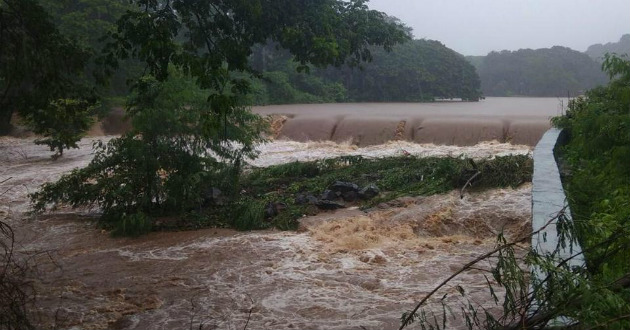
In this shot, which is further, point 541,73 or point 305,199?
point 541,73

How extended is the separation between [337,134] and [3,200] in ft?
37.4

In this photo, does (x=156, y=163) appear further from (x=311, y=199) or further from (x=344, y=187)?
(x=344, y=187)

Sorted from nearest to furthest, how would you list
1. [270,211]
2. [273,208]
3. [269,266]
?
[269,266], [270,211], [273,208]

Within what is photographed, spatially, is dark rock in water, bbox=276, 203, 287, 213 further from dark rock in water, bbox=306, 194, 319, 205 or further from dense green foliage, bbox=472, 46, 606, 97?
dense green foliage, bbox=472, 46, 606, 97

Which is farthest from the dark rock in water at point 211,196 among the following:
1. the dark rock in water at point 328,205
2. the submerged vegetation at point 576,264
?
the submerged vegetation at point 576,264

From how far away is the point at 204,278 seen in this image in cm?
802

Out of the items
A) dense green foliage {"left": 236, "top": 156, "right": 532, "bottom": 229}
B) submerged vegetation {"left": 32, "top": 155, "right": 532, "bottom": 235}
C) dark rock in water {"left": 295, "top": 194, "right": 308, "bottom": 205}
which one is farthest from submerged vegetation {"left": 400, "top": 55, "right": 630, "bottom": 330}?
dark rock in water {"left": 295, "top": 194, "right": 308, "bottom": 205}

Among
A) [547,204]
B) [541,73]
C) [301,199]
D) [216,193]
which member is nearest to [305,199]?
[301,199]

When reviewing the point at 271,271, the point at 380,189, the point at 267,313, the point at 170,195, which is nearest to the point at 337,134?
the point at 380,189

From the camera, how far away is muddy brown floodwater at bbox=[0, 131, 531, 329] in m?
6.60

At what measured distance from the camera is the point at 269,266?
838cm

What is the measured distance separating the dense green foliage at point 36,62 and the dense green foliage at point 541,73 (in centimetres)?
3691

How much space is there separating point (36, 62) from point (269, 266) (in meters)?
4.10

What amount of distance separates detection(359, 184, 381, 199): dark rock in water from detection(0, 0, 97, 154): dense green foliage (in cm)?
622
